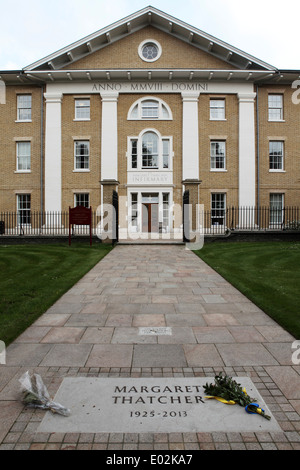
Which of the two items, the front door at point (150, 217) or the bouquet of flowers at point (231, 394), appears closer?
the bouquet of flowers at point (231, 394)

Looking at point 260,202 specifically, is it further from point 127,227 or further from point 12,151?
point 12,151

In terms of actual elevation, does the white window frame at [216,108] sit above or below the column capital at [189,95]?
below

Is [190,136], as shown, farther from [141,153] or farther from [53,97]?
[53,97]

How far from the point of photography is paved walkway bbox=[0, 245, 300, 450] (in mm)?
2494

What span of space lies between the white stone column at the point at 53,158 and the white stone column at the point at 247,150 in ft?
43.4

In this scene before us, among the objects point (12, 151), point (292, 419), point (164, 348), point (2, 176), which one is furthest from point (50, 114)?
point (292, 419)

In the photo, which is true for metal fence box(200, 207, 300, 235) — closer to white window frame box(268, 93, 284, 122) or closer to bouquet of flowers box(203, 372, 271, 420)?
white window frame box(268, 93, 284, 122)

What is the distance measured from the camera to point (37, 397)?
→ 2.90 metres

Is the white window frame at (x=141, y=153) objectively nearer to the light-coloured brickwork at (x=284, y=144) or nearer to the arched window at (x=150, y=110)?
the arched window at (x=150, y=110)

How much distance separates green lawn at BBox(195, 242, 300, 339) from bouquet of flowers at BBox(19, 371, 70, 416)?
3474 millimetres

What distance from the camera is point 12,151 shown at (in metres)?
23.3

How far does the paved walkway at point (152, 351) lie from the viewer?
249cm

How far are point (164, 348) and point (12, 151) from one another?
2312 cm

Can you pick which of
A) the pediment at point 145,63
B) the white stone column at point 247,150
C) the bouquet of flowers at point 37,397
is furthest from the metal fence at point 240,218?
the bouquet of flowers at point 37,397
